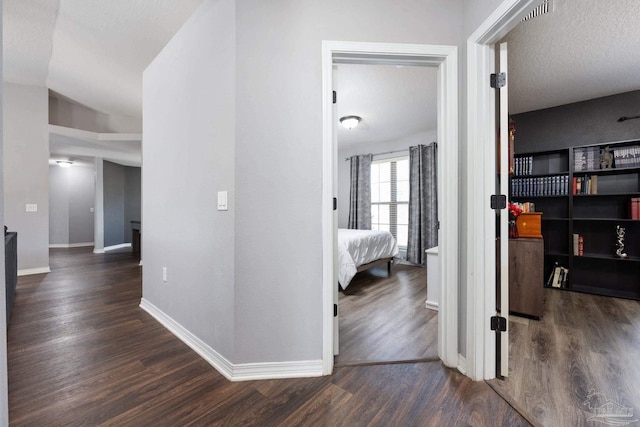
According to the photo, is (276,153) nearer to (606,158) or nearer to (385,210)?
(606,158)

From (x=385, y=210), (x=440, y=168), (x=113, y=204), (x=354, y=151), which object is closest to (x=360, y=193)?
(x=385, y=210)

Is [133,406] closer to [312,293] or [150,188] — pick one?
[312,293]

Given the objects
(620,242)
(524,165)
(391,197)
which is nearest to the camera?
(620,242)

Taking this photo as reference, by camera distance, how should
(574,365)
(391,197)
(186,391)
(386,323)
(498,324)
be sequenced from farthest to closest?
(391,197)
(386,323)
(574,365)
(498,324)
(186,391)

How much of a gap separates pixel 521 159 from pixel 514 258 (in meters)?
2.10

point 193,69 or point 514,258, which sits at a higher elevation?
point 193,69

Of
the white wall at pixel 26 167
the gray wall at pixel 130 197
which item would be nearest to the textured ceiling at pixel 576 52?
the white wall at pixel 26 167

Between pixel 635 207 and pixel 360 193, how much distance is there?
3983 mm

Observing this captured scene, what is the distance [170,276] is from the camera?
2.37 m

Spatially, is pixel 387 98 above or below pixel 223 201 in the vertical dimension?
above

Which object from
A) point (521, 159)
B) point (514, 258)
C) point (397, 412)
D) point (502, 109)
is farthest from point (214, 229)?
point (521, 159)

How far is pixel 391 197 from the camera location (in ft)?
18.9

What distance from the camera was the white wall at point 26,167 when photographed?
4094mm

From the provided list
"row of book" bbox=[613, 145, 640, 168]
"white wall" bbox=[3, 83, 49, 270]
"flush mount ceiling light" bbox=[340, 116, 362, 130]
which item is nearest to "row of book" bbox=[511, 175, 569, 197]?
"row of book" bbox=[613, 145, 640, 168]
